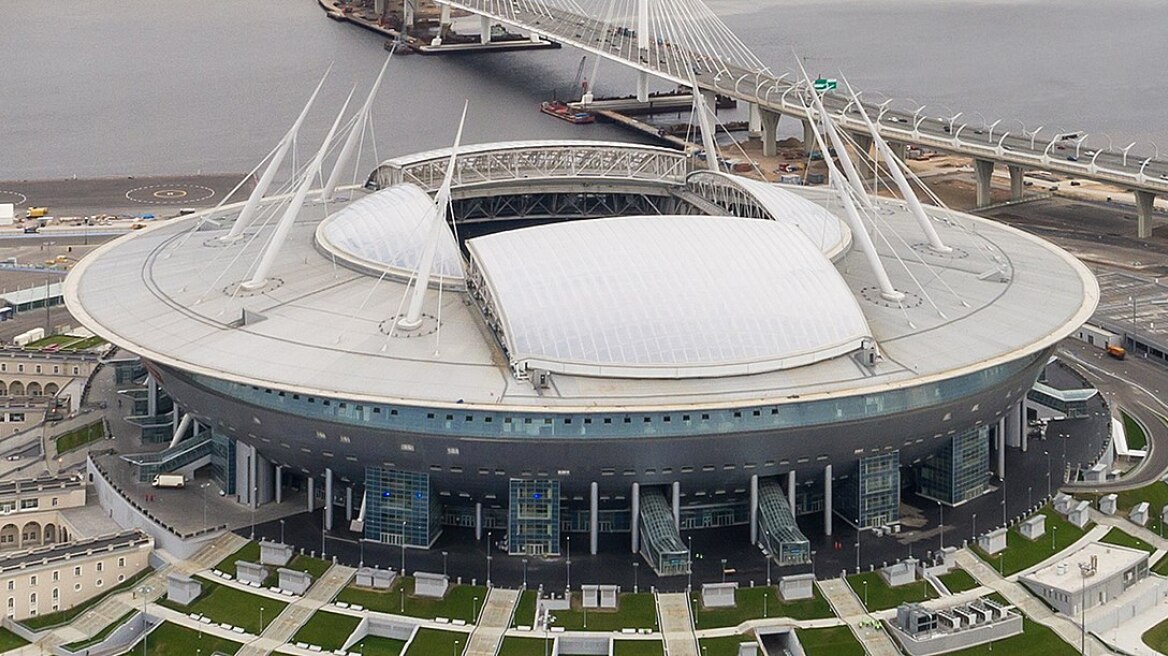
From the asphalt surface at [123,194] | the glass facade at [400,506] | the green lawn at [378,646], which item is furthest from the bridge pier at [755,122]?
the green lawn at [378,646]

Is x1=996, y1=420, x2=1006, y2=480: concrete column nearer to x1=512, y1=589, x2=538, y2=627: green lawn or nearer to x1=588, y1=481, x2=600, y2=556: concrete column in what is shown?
x1=588, y1=481, x2=600, y2=556: concrete column

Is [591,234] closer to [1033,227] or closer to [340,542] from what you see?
[340,542]

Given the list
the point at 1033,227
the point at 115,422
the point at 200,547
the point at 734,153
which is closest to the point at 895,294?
the point at 200,547

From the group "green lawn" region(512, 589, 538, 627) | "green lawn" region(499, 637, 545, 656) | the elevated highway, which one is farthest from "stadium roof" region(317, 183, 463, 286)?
the elevated highway

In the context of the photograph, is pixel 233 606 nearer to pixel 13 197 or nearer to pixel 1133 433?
pixel 1133 433

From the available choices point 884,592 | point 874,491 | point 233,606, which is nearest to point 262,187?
point 233,606
